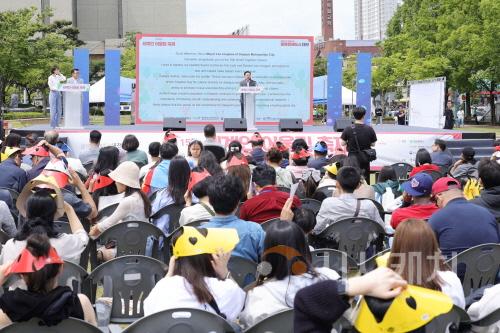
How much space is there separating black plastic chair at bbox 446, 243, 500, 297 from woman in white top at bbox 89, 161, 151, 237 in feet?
8.28

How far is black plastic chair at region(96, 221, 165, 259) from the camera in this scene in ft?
15.8

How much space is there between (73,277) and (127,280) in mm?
Result: 300

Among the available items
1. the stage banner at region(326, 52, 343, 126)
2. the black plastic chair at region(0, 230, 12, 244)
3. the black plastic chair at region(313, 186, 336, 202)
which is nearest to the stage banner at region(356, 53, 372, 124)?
the stage banner at region(326, 52, 343, 126)

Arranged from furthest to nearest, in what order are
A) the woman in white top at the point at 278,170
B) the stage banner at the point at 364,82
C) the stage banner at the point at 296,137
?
the stage banner at the point at 364,82
the stage banner at the point at 296,137
the woman in white top at the point at 278,170

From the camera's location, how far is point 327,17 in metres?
191

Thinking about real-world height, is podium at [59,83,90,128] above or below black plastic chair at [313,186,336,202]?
above

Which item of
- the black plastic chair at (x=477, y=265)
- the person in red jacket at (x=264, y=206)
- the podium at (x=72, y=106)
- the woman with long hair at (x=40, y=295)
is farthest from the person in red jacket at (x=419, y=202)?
the podium at (x=72, y=106)

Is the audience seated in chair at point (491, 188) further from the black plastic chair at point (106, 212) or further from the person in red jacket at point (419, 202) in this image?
the black plastic chair at point (106, 212)

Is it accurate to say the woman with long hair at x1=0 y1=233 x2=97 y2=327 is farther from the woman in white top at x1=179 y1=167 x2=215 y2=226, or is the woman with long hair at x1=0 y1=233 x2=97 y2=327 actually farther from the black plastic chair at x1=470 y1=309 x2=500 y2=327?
the woman in white top at x1=179 y1=167 x2=215 y2=226

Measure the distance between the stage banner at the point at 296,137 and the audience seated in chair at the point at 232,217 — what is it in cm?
982

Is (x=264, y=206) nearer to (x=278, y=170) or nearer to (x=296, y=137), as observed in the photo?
(x=278, y=170)

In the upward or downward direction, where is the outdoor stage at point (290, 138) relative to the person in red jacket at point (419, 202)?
upward

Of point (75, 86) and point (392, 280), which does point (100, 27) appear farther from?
point (392, 280)

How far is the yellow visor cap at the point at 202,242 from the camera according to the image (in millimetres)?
3020
